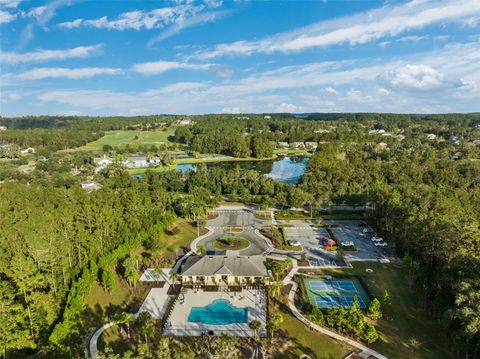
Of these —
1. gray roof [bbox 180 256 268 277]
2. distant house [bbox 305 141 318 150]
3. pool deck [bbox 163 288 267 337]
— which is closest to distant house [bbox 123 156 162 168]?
distant house [bbox 305 141 318 150]

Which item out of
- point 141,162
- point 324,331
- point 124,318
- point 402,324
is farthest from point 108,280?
point 141,162

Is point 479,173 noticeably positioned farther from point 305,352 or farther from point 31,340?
point 31,340

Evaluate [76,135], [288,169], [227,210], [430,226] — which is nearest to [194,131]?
[76,135]

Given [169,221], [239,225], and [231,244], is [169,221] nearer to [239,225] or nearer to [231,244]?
[239,225]

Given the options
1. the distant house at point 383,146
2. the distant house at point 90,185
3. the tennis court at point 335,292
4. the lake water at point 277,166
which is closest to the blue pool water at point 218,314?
the tennis court at point 335,292

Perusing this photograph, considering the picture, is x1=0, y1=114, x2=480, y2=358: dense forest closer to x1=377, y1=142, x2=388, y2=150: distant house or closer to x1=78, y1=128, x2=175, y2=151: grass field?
x1=377, y1=142, x2=388, y2=150: distant house
